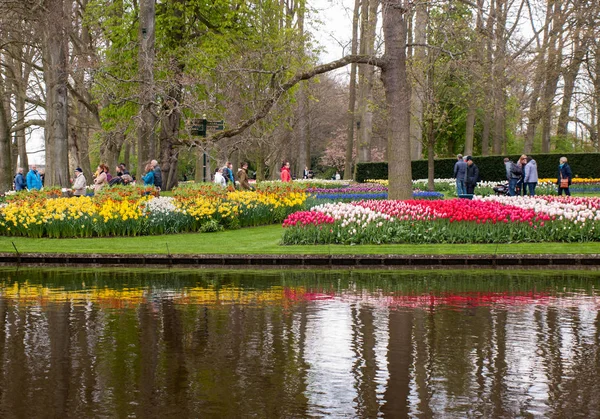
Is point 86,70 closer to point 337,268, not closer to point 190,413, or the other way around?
point 337,268

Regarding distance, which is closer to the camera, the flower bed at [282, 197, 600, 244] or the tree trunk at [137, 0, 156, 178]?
Result: the flower bed at [282, 197, 600, 244]

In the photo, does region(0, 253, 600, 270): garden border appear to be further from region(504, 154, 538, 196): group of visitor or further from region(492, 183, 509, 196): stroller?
region(492, 183, 509, 196): stroller

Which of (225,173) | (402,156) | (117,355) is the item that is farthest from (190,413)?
(225,173)

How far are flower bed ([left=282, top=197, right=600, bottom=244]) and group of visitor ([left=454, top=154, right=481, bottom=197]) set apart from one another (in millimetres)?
11336

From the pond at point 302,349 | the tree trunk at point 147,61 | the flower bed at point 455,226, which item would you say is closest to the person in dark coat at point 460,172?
the tree trunk at point 147,61

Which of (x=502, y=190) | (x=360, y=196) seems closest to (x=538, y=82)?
(x=502, y=190)

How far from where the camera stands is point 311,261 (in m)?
16.5

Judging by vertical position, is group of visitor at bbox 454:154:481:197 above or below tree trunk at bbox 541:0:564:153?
below

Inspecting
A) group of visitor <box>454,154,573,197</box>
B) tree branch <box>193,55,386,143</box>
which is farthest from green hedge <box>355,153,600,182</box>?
tree branch <box>193,55,386,143</box>

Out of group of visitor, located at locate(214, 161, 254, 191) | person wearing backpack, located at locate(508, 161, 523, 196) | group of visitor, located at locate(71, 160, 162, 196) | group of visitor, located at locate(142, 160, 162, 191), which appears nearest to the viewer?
group of visitor, located at locate(71, 160, 162, 196)

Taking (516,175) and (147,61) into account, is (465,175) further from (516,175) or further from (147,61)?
(147,61)

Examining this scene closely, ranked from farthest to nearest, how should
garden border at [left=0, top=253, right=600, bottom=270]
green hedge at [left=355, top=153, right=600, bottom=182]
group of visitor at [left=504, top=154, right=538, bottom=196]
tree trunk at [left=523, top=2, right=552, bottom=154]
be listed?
tree trunk at [left=523, top=2, right=552, bottom=154] → green hedge at [left=355, top=153, right=600, bottom=182] → group of visitor at [left=504, top=154, right=538, bottom=196] → garden border at [left=0, top=253, right=600, bottom=270]

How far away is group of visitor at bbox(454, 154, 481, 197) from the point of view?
30594 mm

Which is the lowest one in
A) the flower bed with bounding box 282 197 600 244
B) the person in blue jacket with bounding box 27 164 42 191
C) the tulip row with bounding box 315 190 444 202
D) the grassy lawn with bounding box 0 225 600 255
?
the grassy lawn with bounding box 0 225 600 255
